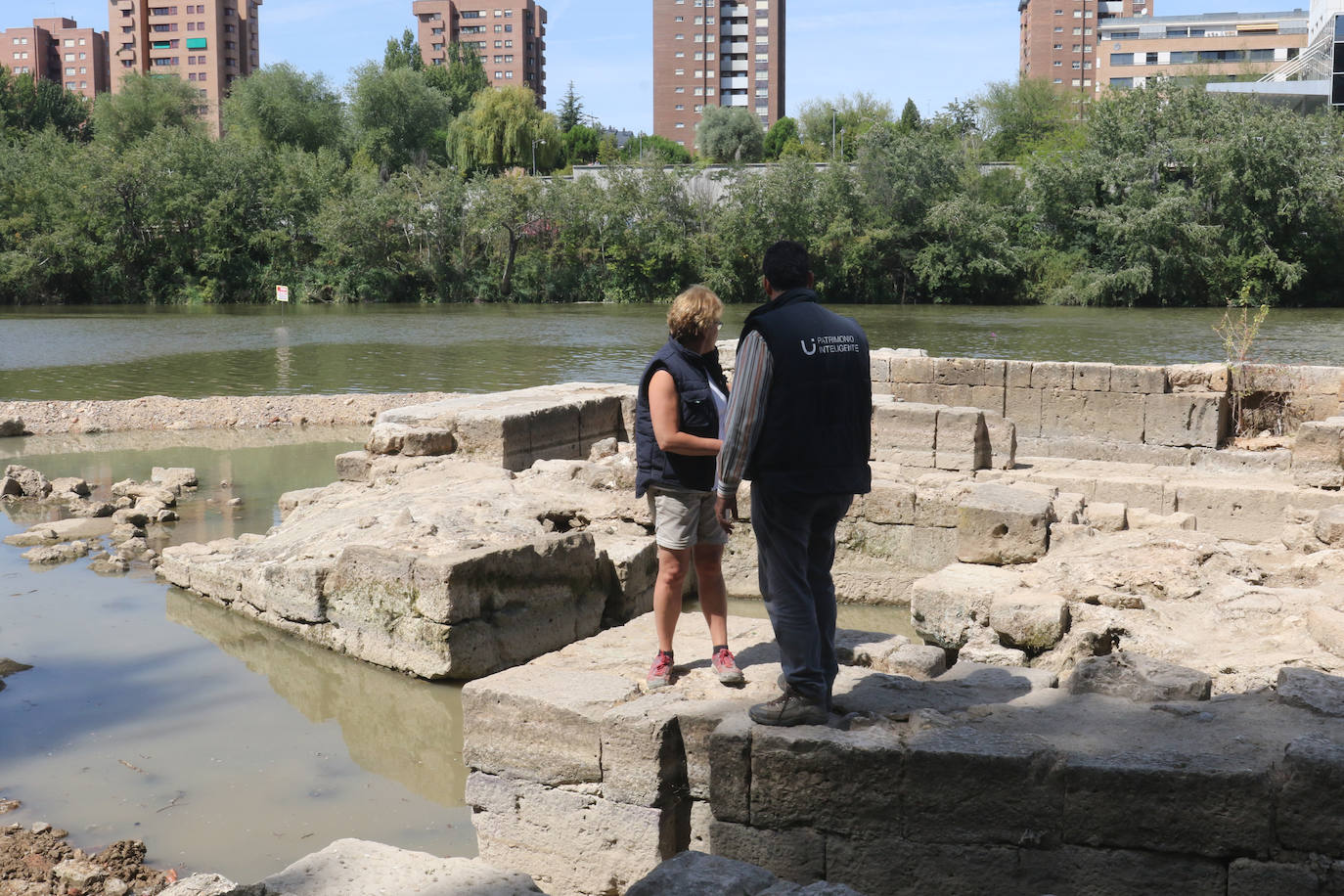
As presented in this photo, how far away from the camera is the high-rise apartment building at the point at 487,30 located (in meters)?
125

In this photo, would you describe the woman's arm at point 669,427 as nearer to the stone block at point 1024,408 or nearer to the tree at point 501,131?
the stone block at point 1024,408

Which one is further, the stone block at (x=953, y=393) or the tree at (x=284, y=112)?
the tree at (x=284, y=112)

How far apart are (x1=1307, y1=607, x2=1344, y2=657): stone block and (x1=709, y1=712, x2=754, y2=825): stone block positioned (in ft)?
10.1

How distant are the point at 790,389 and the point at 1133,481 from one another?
659 centimetres

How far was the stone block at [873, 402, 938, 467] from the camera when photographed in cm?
1023

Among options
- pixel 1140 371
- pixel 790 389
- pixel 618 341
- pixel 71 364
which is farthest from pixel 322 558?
pixel 618 341

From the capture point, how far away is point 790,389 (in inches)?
154

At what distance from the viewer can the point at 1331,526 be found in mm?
7727

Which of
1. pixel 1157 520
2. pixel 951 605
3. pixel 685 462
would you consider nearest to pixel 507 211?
pixel 1157 520

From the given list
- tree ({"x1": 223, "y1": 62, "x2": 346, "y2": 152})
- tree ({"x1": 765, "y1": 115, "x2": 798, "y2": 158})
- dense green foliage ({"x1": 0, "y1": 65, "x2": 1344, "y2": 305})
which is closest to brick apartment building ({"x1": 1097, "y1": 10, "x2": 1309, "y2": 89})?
tree ({"x1": 765, "y1": 115, "x2": 798, "y2": 158})

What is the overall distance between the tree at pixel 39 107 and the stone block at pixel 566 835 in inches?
3509

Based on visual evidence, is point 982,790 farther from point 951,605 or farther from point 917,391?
point 917,391

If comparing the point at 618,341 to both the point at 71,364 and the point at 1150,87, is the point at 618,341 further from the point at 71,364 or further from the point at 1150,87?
the point at 1150,87

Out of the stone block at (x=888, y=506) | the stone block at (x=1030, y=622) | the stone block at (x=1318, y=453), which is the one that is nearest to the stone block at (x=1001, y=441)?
the stone block at (x=888, y=506)
